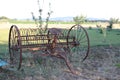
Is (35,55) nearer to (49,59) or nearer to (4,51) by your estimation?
(49,59)

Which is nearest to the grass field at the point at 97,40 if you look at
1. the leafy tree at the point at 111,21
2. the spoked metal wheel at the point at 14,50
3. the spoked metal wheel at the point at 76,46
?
the spoked metal wheel at the point at 14,50

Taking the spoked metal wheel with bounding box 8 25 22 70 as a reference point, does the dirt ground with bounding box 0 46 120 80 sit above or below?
below

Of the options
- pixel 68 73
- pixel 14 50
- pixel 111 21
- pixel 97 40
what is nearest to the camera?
pixel 68 73

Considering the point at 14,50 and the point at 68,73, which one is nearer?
the point at 68,73

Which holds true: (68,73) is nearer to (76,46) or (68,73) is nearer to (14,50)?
(76,46)

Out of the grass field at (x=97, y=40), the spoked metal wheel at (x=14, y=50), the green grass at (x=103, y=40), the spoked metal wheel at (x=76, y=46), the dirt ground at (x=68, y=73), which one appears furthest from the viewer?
the green grass at (x=103, y=40)

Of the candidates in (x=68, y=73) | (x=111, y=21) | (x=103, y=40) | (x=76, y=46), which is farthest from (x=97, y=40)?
(x=111, y=21)

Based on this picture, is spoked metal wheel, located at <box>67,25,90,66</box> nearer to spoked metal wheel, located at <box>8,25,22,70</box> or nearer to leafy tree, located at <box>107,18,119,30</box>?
spoked metal wheel, located at <box>8,25,22,70</box>

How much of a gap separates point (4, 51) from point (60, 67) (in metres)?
2.50

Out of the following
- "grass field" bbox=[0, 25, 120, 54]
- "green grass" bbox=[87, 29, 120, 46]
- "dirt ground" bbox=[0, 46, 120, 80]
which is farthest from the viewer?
"green grass" bbox=[87, 29, 120, 46]

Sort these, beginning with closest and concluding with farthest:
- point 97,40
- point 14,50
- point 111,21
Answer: point 14,50 → point 97,40 → point 111,21

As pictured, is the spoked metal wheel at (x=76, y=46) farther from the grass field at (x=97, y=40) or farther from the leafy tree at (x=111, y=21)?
the leafy tree at (x=111, y=21)

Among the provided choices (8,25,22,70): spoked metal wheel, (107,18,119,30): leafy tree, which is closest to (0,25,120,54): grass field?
(8,25,22,70): spoked metal wheel

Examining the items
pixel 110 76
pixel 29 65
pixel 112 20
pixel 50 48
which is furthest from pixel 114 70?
pixel 112 20
